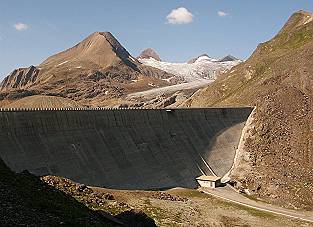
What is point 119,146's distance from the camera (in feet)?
187

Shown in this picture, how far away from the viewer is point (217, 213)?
4709 centimetres

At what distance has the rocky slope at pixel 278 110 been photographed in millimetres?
65250

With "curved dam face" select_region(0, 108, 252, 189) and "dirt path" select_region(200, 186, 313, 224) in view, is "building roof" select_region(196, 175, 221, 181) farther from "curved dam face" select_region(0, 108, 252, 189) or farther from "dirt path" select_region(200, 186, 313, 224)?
"dirt path" select_region(200, 186, 313, 224)

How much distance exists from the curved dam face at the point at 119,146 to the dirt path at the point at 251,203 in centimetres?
421

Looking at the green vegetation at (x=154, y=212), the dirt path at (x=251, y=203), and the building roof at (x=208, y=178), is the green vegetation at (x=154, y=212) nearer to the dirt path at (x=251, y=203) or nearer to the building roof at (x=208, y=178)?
the dirt path at (x=251, y=203)

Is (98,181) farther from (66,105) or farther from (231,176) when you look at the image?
(66,105)

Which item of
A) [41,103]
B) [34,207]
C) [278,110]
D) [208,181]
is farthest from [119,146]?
[41,103]

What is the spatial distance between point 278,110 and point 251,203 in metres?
34.9

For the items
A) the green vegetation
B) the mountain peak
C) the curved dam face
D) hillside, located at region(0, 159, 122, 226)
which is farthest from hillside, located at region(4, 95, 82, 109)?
hillside, located at region(0, 159, 122, 226)

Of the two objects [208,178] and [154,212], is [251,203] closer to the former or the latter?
[208,178]

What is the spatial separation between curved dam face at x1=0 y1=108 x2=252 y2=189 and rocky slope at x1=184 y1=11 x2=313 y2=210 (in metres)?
6.12

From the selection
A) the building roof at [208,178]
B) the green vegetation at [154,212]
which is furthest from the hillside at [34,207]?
the building roof at [208,178]

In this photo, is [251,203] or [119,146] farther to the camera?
[251,203]

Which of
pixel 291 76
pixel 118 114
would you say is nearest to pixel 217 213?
pixel 118 114
